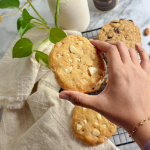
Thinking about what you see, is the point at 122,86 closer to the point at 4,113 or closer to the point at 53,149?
the point at 53,149

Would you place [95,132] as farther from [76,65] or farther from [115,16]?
[115,16]

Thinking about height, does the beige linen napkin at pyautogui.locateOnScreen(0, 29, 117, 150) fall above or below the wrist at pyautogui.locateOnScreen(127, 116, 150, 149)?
below

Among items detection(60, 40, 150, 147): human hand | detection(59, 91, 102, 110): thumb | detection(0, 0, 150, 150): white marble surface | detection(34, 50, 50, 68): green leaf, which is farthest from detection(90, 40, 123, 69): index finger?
detection(0, 0, 150, 150): white marble surface

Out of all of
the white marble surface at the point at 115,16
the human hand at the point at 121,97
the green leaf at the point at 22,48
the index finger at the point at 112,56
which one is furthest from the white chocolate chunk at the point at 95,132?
the white marble surface at the point at 115,16

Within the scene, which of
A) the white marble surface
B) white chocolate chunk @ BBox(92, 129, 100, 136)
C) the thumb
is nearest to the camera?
the thumb

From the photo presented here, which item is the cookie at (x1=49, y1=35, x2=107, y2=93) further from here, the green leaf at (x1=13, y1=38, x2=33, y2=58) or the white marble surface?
the white marble surface

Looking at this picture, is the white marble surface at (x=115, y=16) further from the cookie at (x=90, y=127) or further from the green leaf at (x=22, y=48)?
the cookie at (x=90, y=127)
